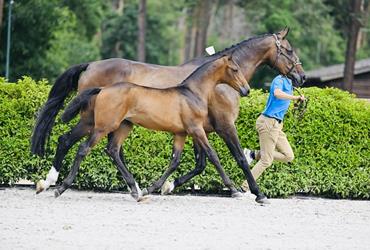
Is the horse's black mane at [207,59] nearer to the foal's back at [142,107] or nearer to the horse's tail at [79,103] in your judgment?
the foal's back at [142,107]

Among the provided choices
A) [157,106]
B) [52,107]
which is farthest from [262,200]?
[52,107]

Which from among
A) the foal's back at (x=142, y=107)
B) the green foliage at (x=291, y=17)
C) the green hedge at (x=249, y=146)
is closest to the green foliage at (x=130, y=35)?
the green foliage at (x=291, y=17)

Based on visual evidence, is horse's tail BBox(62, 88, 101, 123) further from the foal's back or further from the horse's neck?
the horse's neck

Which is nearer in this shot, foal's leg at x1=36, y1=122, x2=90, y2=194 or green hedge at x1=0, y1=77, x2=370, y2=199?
foal's leg at x1=36, y1=122, x2=90, y2=194

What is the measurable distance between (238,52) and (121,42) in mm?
45893

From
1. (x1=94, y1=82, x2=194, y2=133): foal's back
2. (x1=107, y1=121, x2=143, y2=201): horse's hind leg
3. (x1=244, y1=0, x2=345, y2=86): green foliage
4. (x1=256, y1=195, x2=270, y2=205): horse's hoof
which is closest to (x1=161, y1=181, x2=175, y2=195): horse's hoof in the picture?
A: (x1=107, y1=121, x2=143, y2=201): horse's hind leg

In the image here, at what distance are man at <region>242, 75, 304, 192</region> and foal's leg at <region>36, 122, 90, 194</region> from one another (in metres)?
2.40

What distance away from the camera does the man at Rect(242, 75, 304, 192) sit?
13.0m

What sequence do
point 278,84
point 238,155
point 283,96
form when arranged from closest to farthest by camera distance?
point 238,155 → point 283,96 → point 278,84

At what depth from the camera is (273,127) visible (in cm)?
1301

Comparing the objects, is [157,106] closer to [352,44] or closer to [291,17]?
[352,44]

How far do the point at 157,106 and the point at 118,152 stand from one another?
3.06 feet

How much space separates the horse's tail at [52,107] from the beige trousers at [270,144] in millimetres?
2624

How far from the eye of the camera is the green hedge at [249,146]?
1398 centimetres
